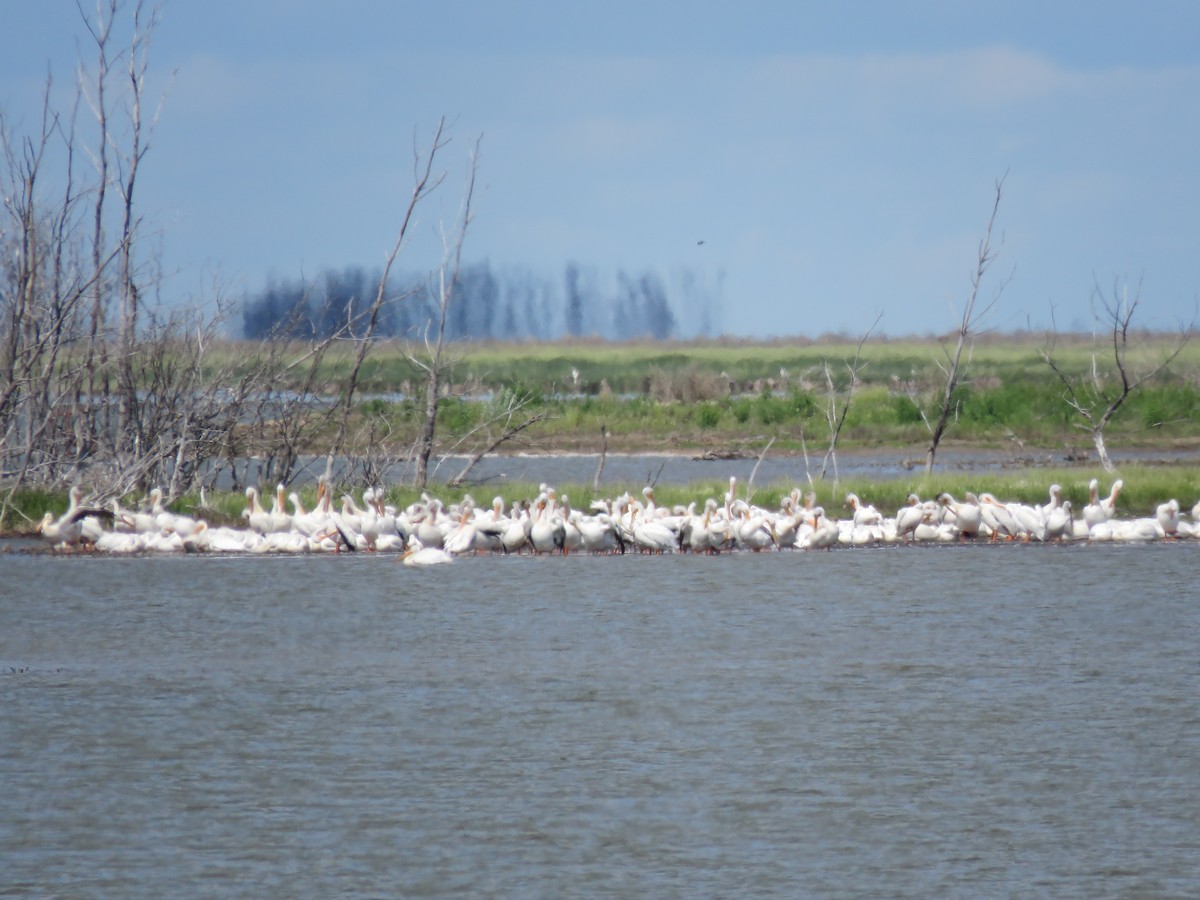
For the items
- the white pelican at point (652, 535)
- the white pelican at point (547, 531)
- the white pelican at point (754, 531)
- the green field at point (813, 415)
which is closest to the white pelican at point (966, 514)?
the white pelican at point (754, 531)

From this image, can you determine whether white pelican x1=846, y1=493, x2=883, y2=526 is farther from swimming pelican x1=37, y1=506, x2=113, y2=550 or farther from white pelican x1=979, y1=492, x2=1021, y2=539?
swimming pelican x1=37, y1=506, x2=113, y2=550

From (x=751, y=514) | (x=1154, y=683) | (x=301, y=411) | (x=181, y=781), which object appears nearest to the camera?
(x=181, y=781)

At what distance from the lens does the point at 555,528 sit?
20.4 m

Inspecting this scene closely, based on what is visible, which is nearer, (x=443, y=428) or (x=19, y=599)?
(x=19, y=599)

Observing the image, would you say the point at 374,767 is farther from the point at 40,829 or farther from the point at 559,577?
the point at 559,577

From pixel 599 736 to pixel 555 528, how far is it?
9248mm

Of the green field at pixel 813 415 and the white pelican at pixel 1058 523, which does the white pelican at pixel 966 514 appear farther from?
the green field at pixel 813 415

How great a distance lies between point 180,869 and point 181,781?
1.79 meters

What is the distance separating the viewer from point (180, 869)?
827 cm

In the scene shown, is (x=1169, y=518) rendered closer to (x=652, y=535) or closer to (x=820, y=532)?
(x=820, y=532)

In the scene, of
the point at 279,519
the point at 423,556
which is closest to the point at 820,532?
the point at 423,556

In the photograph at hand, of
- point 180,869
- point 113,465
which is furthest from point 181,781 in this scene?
point 113,465

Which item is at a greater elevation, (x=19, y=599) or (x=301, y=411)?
(x=301, y=411)

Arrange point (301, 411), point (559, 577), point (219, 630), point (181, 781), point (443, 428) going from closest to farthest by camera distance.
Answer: point (181, 781), point (219, 630), point (559, 577), point (301, 411), point (443, 428)
